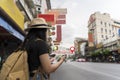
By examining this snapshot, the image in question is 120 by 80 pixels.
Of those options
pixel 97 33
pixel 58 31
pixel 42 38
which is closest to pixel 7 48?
pixel 42 38

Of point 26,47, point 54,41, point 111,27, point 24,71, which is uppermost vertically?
point 111,27

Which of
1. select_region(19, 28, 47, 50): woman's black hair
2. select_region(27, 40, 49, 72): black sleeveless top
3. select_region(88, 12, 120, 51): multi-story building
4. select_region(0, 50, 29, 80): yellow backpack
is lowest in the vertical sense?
select_region(0, 50, 29, 80): yellow backpack

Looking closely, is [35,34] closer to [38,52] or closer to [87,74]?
[38,52]

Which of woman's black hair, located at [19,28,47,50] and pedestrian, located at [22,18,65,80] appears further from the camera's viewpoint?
woman's black hair, located at [19,28,47,50]

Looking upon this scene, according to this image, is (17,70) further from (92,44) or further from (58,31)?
(92,44)

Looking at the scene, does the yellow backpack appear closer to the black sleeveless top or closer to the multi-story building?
the black sleeveless top

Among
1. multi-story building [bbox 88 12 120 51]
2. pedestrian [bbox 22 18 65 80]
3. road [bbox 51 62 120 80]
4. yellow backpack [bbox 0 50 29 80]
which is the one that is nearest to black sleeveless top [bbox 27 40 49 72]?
pedestrian [bbox 22 18 65 80]

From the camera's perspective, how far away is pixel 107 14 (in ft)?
537

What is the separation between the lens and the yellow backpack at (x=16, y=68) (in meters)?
4.17

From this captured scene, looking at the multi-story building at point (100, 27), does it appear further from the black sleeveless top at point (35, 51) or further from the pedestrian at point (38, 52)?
the black sleeveless top at point (35, 51)

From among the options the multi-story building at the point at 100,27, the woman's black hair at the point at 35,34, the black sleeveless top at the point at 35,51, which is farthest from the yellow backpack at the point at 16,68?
the multi-story building at the point at 100,27

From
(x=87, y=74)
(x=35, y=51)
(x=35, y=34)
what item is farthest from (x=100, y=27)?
(x=35, y=51)

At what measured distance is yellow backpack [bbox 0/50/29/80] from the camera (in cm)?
417

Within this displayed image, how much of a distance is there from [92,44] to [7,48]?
134m
